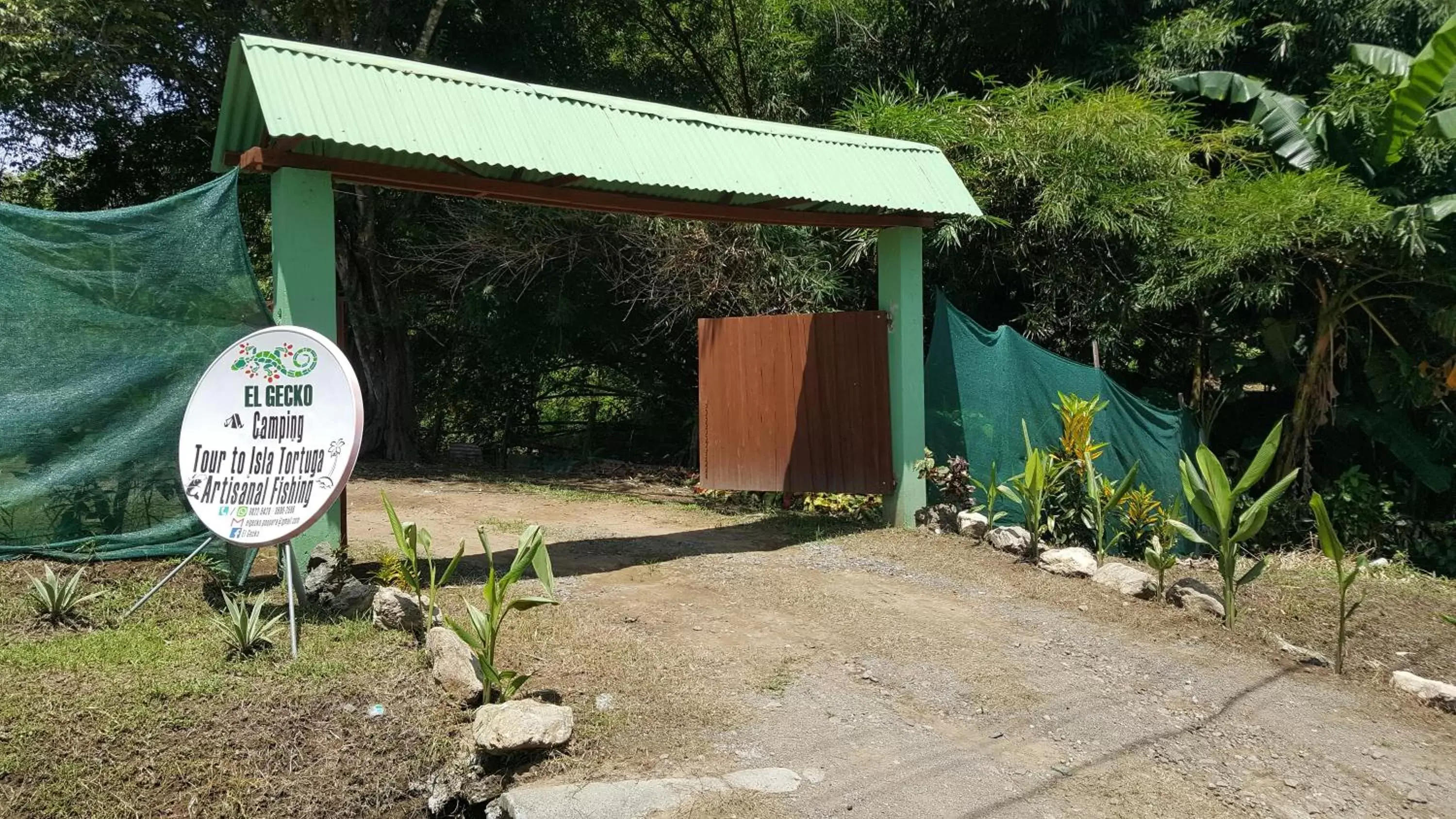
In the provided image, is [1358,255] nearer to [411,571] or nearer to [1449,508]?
[1449,508]

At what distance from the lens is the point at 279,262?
18.8ft

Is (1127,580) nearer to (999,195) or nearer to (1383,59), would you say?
(999,195)

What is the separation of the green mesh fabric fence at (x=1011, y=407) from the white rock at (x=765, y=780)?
4899 millimetres

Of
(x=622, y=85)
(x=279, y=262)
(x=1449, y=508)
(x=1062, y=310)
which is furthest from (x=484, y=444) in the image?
(x=1449, y=508)

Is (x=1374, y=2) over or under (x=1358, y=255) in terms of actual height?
over

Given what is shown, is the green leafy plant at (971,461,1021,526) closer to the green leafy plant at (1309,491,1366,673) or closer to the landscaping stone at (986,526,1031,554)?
the landscaping stone at (986,526,1031,554)

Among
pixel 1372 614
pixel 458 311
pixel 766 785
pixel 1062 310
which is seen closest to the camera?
pixel 766 785

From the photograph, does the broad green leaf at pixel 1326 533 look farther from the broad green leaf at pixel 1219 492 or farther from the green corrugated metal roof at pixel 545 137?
the green corrugated metal roof at pixel 545 137

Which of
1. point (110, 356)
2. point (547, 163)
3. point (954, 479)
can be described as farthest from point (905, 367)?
point (110, 356)

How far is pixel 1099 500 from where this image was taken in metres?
7.45

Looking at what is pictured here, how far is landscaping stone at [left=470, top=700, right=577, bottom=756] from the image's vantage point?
158 inches

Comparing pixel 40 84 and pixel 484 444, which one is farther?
pixel 484 444

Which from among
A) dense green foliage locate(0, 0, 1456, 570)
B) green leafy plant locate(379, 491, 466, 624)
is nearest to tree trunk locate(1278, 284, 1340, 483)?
dense green foliage locate(0, 0, 1456, 570)

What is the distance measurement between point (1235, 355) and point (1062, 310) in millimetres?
1956
